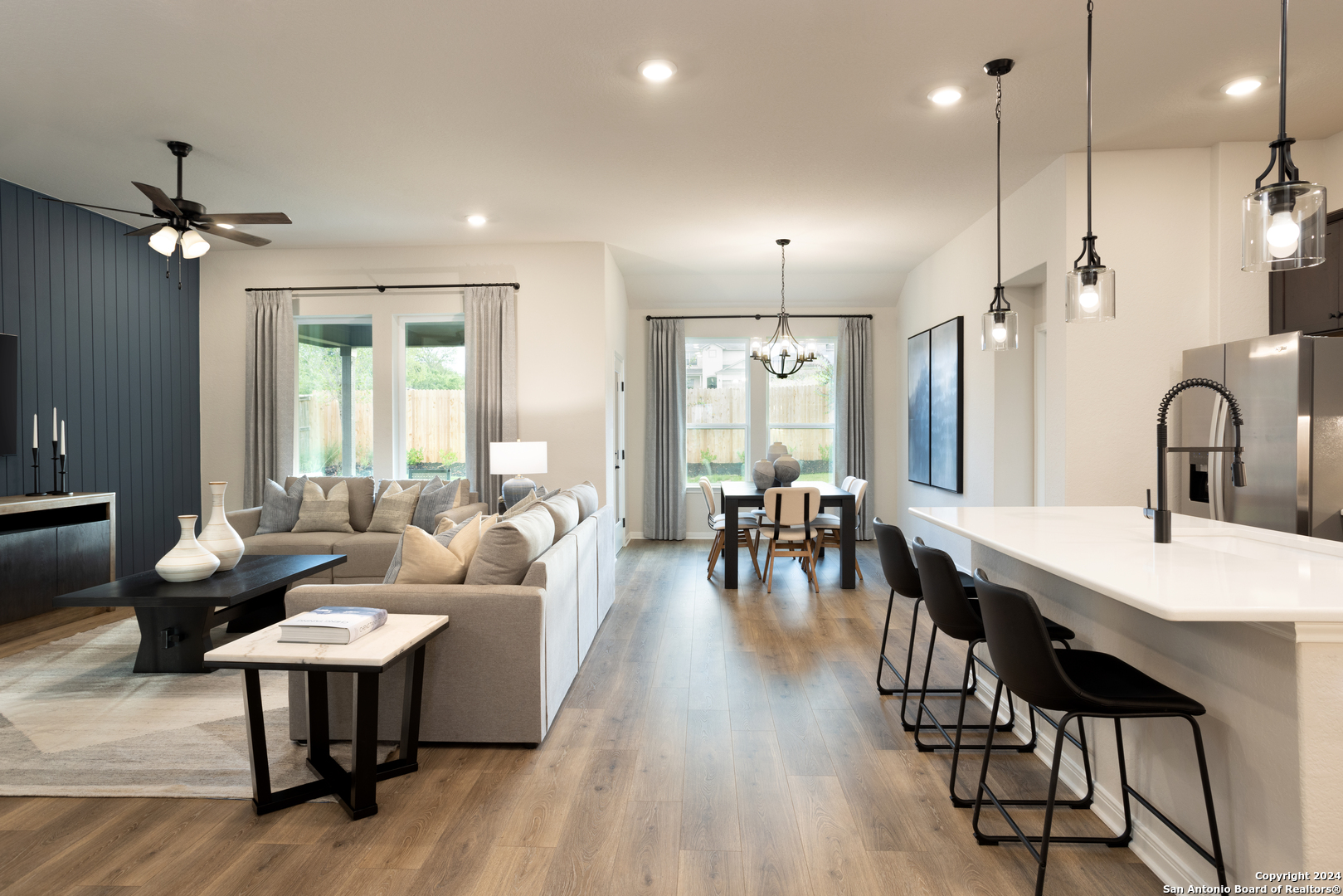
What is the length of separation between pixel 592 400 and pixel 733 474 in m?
2.56

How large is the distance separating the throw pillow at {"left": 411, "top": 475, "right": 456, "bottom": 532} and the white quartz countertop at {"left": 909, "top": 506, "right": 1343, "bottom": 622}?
3713 millimetres

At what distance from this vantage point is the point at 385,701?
2.75 meters

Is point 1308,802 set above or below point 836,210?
below

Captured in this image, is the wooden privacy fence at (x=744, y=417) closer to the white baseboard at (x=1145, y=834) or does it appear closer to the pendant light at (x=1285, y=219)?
the white baseboard at (x=1145, y=834)

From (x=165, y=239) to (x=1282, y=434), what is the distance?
556 cm

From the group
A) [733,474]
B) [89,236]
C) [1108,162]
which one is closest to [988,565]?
[1108,162]

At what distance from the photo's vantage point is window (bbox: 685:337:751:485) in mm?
8148

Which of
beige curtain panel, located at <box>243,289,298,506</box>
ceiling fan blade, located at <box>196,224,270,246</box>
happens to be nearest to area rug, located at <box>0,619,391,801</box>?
ceiling fan blade, located at <box>196,224,270,246</box>

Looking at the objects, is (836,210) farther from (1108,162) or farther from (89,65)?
(89,65)

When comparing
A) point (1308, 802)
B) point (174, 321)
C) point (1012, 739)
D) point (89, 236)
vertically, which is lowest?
point (1012, 739)

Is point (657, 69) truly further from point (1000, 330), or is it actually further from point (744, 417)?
point (744, 417)

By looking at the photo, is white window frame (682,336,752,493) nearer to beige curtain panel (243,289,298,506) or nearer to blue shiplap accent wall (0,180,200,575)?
beige curtain panel (243,289,298,506)

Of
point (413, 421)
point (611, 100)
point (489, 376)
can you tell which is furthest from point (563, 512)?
point (413, 421)

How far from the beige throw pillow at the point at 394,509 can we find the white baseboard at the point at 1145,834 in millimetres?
4194
